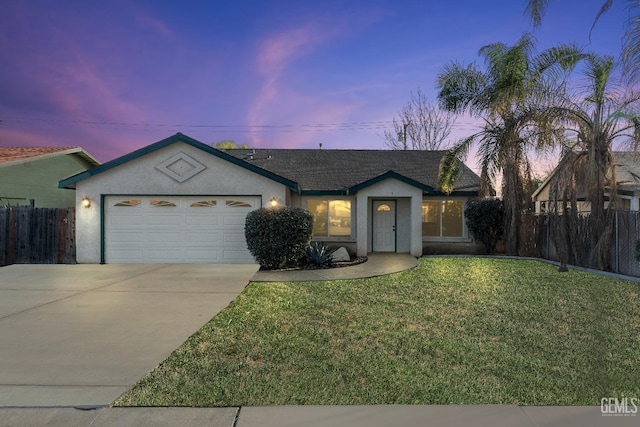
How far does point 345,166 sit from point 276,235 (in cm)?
715

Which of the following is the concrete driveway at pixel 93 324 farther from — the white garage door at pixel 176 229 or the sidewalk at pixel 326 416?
the white garage door at pixel 176 229

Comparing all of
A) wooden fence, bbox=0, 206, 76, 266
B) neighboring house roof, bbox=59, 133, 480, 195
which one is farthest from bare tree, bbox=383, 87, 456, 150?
wooden fence, bbox=0, 206, 76, 266

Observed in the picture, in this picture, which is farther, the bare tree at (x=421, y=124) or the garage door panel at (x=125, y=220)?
the bare tree at (x=421, y=124)

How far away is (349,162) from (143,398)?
15.1 meters

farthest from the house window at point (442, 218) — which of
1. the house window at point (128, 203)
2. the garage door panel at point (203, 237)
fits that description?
the house window at point (128, 203)

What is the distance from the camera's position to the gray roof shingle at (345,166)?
15.4 m

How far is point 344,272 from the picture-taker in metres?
10.4

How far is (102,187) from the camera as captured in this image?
1230 centimetres

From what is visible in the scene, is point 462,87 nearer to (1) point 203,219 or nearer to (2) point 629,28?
(2) point 629,28

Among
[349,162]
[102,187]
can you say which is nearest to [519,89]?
[349,162]

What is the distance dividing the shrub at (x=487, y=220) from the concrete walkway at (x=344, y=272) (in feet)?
11.7

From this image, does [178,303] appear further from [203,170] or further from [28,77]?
[28,77]

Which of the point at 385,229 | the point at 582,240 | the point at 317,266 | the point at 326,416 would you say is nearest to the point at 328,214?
the point at 385,229

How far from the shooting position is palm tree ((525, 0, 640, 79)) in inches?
263
